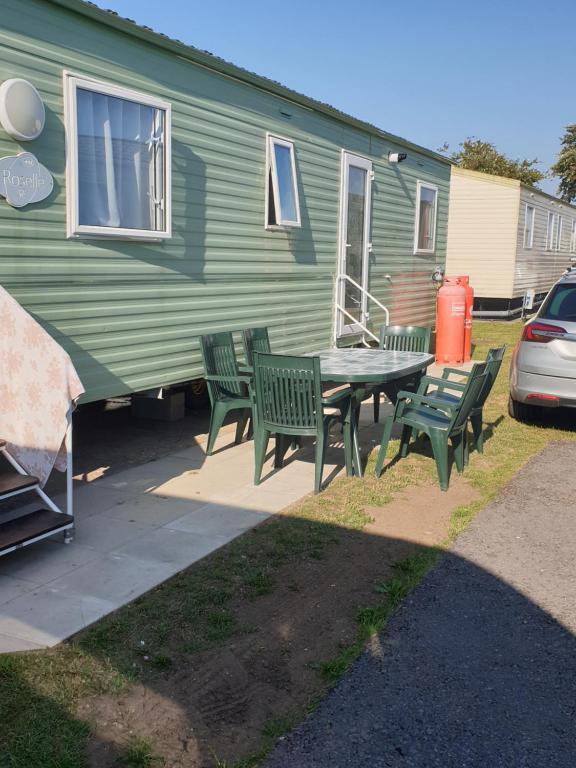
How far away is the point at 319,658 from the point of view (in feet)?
10.5

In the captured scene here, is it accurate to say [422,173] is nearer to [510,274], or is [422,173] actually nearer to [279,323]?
[279,323]

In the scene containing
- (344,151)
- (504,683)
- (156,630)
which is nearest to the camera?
(504,683)

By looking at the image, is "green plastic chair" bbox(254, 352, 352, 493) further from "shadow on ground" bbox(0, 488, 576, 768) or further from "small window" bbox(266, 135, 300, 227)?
"small window" bbox(266, 135, 300, 227)

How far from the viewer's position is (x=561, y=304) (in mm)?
7086

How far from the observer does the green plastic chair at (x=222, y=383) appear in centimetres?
630

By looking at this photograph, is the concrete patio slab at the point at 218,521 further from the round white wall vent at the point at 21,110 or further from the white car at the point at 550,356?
the white car at the point at 550,356

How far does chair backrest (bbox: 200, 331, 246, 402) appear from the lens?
21.4 ft

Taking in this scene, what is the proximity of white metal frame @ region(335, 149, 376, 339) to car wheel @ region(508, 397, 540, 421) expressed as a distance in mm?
2341

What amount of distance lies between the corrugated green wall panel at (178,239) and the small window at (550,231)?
13352 millimetres

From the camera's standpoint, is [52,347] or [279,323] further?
[279,323]

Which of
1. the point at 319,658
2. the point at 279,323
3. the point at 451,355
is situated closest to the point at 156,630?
the point at 319,658

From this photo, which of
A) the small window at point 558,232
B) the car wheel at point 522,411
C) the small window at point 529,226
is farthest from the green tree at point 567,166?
the car wheel at point 522,411

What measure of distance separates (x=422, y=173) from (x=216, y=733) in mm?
10481

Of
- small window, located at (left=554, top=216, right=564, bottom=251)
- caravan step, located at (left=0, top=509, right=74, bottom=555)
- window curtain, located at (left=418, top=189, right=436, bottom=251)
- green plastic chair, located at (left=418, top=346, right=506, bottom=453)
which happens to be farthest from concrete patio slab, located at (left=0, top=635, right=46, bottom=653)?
small window, located at (left=554, top=216, right=564, bottom=251)
